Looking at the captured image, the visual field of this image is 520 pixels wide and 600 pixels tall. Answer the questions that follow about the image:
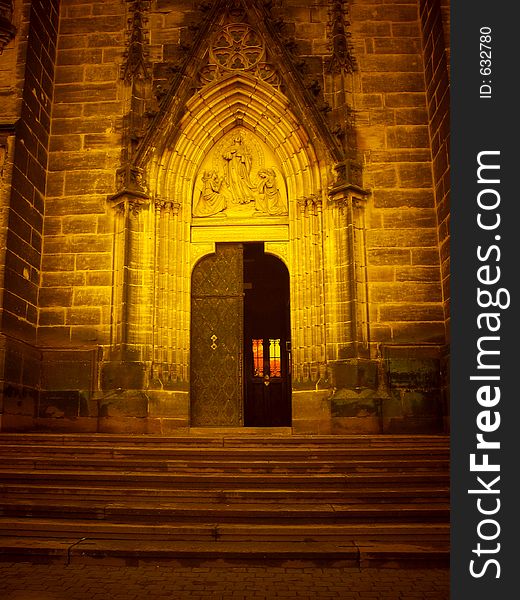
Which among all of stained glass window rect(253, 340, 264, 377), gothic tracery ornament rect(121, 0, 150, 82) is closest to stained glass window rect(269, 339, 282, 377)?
stained glass window rect(253, 340, 264, 377)

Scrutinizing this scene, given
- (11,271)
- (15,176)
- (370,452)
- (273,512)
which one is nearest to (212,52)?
(15,176)

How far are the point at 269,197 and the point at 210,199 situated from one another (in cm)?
110

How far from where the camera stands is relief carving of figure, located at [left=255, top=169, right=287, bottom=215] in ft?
34.7

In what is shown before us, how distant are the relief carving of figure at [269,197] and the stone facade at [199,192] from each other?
11 centimetres

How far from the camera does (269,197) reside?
1064cm

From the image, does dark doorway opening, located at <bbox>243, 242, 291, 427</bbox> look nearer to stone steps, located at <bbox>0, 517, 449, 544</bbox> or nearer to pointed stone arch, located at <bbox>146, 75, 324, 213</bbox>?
pointed stone arch, located at <bbox>146, 75, 324, 213</bbox>

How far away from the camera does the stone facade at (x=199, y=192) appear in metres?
9.02

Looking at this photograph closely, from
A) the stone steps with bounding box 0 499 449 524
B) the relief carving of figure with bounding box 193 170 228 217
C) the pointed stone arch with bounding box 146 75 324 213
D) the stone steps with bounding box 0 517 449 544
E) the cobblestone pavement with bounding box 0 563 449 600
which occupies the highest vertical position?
the pointed stone arch with bounding box 146 75 324 213

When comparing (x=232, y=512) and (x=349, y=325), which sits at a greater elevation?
(x=349, y=325)

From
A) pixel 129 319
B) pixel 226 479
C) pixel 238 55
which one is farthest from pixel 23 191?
pixel 226 479

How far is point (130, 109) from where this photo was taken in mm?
10141

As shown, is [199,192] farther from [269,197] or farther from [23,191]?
[23,191]

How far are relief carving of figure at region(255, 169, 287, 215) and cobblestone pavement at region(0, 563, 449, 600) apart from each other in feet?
23.9

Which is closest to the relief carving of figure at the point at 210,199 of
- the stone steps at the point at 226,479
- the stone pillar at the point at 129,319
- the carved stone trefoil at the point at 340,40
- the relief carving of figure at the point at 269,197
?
the relief carving of figure at the point at 269,197
